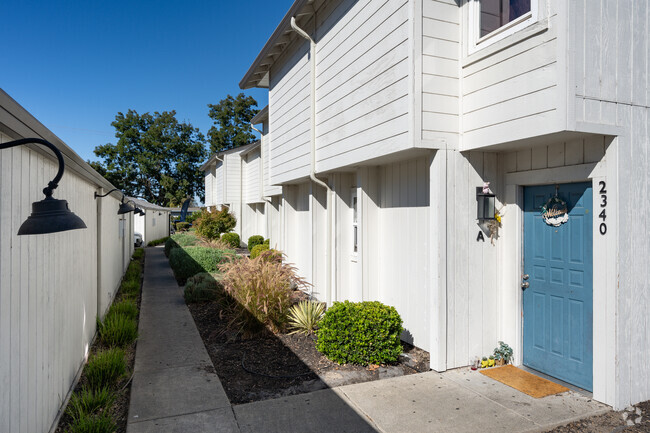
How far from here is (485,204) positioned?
4773 millimetres

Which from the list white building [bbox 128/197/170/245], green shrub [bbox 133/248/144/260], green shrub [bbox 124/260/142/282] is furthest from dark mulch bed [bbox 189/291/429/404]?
white building [bbox 128/197/170/245]

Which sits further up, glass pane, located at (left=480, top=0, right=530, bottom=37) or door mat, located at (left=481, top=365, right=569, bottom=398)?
glass pane, located at (left=480, top=0, right=530, bottom=37)

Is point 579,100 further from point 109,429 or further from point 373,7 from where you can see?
point 109,429

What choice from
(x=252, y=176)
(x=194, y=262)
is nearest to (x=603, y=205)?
(x=194, y=262)

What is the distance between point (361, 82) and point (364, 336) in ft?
11.5

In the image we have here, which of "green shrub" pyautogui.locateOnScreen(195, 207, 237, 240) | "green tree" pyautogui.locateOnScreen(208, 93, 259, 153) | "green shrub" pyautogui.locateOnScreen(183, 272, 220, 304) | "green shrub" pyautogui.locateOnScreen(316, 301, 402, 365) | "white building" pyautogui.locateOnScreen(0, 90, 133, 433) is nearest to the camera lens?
"white building" pyautogui.locateOnScreen(0, 90, 133, 433)

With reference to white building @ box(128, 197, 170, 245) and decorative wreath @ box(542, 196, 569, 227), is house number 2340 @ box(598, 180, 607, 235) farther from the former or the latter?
white building @ box(128, 197, 170, 245)

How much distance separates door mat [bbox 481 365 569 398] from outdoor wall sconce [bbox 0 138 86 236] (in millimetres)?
4365

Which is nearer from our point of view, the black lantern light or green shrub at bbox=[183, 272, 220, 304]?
the black lantern light

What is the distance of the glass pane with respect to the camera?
13.9ft

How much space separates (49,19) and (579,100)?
20.0m

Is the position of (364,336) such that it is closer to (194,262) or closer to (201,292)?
(201,292)

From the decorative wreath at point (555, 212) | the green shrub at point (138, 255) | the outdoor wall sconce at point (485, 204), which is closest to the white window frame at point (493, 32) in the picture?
the outdoor wall sconce at point (485, 204)

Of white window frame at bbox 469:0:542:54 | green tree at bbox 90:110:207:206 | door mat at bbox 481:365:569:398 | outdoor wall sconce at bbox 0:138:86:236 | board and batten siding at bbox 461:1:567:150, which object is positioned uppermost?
green tree at bbox 90:110:207:206
